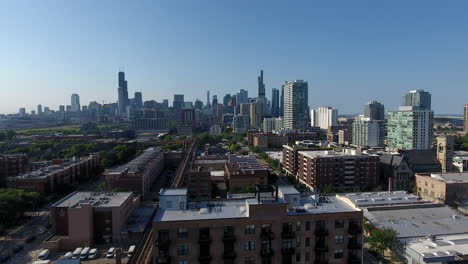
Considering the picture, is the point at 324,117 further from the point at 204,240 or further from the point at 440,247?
the point at 204,240

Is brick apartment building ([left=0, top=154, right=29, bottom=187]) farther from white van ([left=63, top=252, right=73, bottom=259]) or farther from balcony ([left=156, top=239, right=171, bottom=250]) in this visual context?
balcony ([left=156, top=239, right=171, bottom=250])

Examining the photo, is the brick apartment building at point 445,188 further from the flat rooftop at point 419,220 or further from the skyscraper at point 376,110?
the skyscraper at point 376,110

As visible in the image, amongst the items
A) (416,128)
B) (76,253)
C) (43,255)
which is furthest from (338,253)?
(416,128)

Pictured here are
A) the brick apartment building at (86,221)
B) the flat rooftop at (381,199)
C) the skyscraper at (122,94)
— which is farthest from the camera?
the skyscraper at (122,94)

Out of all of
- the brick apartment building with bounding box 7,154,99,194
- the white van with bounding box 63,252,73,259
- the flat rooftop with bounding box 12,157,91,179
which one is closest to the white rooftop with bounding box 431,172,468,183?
the white van with bounding box 63,252,73,259

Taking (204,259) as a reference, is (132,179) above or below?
below

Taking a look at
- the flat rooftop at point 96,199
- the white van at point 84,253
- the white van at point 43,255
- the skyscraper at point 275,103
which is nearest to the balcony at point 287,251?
the white van at point 84,253
